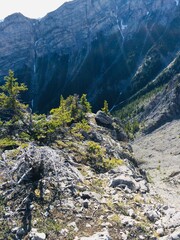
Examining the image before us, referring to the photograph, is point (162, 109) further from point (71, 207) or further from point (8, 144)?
point (71, 207)

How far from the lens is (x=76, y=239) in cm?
1434

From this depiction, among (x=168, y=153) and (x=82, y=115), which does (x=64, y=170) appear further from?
(x=168, y=153)

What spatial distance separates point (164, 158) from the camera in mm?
75750

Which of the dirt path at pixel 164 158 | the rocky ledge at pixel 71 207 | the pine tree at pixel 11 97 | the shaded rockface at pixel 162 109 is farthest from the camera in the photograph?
the shaded rockface at pixel 162 109

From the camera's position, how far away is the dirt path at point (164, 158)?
5192 centimetres

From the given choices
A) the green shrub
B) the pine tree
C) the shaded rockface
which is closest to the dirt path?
the shaded rockface

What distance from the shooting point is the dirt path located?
5192 centimetres

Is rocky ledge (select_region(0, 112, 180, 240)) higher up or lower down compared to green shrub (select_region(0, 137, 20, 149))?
lower down

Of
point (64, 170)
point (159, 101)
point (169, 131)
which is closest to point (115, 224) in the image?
point (64, 170)

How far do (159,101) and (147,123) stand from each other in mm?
18146

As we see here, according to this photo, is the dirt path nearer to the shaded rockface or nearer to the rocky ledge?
the shaded rockface

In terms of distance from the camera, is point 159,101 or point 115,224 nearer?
point 115,224

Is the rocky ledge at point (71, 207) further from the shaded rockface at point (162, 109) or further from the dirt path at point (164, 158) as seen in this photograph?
the shaded rockface at point (162, 109)

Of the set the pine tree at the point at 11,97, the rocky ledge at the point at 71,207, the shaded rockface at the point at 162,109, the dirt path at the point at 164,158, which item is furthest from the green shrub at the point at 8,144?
the shaded rockface at the point at 162,109
